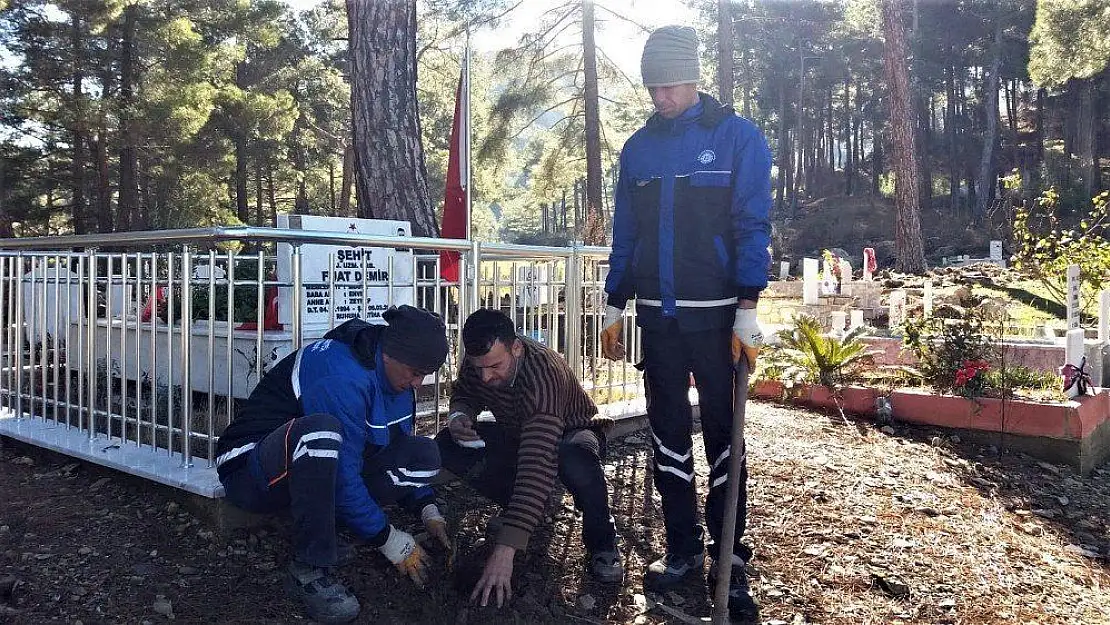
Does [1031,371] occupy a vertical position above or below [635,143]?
below

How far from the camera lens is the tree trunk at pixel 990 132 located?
36.2m

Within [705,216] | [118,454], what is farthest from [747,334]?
[118,454]

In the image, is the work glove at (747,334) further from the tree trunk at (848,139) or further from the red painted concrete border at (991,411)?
the tree trunk at (848,139)

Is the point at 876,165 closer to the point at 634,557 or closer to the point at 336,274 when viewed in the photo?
the point at 336,274

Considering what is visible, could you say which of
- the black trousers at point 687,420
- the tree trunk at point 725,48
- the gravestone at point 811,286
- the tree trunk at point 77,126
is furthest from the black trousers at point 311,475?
the tree trunk at point 725,48

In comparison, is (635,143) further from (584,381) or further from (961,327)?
(961,327)

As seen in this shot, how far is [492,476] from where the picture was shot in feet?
10.4

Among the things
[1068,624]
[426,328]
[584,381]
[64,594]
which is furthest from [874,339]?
[64,594]

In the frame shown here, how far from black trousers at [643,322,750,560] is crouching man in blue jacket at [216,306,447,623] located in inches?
30.7

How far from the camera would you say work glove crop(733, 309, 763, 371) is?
258 cm

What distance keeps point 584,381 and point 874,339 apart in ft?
10.2

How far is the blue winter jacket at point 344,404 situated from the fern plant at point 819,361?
3614mm

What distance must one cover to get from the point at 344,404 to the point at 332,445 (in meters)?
0.14

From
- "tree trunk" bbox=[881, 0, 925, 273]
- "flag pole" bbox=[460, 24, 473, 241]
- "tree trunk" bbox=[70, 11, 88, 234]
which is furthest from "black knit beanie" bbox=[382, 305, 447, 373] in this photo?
"tree trunk" bbox=[70, 11, 88, 234]
